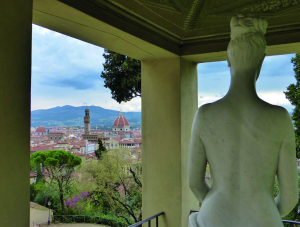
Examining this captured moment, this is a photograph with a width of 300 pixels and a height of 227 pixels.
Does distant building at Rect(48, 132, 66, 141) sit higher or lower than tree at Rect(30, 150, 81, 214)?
higher

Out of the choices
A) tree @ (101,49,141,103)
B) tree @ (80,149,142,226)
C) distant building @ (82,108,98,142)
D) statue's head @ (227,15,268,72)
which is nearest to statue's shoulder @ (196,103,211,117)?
statue's head @ (227,15,268,72)

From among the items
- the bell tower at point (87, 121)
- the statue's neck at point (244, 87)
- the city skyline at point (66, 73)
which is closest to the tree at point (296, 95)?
the city skyline at point (66, 73)

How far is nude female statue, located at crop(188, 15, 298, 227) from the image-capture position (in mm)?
1229

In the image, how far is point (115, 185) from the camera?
944cm

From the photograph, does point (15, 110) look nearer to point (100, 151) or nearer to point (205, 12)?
point (205, 12)

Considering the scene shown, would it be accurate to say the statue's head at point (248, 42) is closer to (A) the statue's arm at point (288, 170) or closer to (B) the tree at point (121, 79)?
(A) the statue's arm at point (288, 170)

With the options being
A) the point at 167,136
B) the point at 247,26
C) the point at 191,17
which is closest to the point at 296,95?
the point at 167,136

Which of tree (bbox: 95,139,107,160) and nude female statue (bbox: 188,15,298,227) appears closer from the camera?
nude female statue (bbox: 188,15,298,227)

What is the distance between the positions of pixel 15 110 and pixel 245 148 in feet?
4.45

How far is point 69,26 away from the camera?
2605mm

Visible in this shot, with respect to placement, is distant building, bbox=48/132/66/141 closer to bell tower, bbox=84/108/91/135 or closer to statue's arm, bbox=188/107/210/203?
bell tower, bbox=84/108/91/135

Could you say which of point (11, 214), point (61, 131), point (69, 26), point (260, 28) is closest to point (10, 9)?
point (69, 26)

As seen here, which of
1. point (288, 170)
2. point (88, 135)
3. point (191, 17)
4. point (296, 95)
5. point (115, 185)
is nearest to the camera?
point (288, 170)

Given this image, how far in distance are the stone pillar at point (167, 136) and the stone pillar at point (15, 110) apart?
2.23 metres
